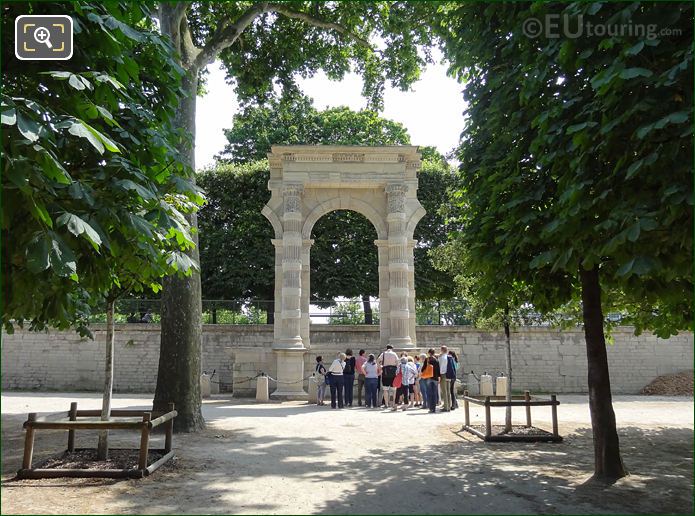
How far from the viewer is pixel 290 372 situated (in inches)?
680

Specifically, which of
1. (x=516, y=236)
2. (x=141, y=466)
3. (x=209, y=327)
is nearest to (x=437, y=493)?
(x=516, y=236)

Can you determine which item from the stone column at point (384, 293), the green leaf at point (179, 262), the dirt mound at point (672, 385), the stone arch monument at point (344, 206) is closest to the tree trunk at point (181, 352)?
the green leaf at point (179, 262)

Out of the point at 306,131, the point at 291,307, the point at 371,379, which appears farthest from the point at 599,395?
the point at 306,131

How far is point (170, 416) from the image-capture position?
7.14m

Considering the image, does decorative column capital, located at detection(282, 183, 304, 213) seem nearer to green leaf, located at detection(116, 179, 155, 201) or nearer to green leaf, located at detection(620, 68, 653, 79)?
green leaf, located at detection(116, 179, 155, 201)

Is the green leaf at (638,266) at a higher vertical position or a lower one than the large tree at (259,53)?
lower

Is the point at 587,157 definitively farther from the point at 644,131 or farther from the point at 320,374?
the point at 320,374

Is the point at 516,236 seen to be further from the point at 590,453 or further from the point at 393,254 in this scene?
the point at 393,254

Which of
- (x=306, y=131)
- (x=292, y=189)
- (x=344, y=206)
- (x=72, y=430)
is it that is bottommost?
(x=72, y=430)

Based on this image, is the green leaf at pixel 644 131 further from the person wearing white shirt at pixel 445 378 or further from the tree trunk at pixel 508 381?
the person wearing white shirt at pixel 445 378

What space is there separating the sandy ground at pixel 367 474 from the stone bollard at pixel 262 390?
4.76 meters

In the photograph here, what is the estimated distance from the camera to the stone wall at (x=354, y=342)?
68.5 feet

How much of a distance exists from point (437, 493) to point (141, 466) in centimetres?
329

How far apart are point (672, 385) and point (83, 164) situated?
71.6 feet
